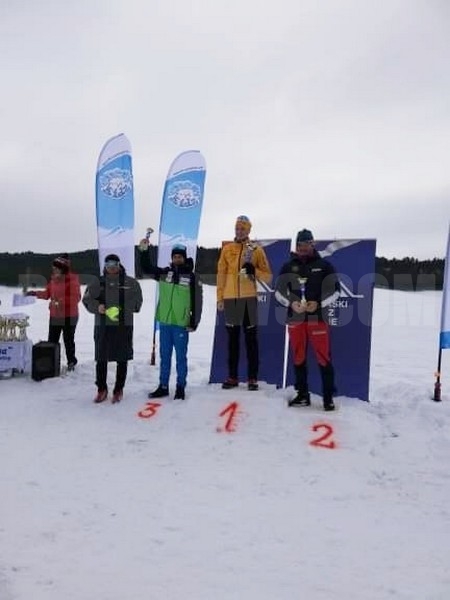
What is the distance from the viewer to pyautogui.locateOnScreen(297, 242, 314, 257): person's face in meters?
6.21

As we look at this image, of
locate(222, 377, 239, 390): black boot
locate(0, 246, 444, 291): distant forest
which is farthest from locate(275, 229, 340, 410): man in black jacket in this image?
locate(0, 246, 444, 291): distant forest

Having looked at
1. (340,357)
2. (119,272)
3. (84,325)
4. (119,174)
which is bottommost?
(84,325)

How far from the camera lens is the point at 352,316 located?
668cm

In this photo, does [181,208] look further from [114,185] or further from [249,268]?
[249,268]


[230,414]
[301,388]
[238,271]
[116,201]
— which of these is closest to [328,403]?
[301,388]

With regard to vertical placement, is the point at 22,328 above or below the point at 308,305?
below

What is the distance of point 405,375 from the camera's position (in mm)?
10469

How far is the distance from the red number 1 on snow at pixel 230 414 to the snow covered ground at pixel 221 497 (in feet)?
0.11

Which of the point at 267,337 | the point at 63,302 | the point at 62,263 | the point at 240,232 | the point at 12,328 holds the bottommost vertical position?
the point at 12,328

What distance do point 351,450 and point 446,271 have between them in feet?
9.43

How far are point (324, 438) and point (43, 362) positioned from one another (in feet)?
14.0

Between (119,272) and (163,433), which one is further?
(119,272)

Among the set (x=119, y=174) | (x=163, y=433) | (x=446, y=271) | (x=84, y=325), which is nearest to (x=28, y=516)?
(x=163, y=433)

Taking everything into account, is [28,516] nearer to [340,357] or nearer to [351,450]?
[351,450]
